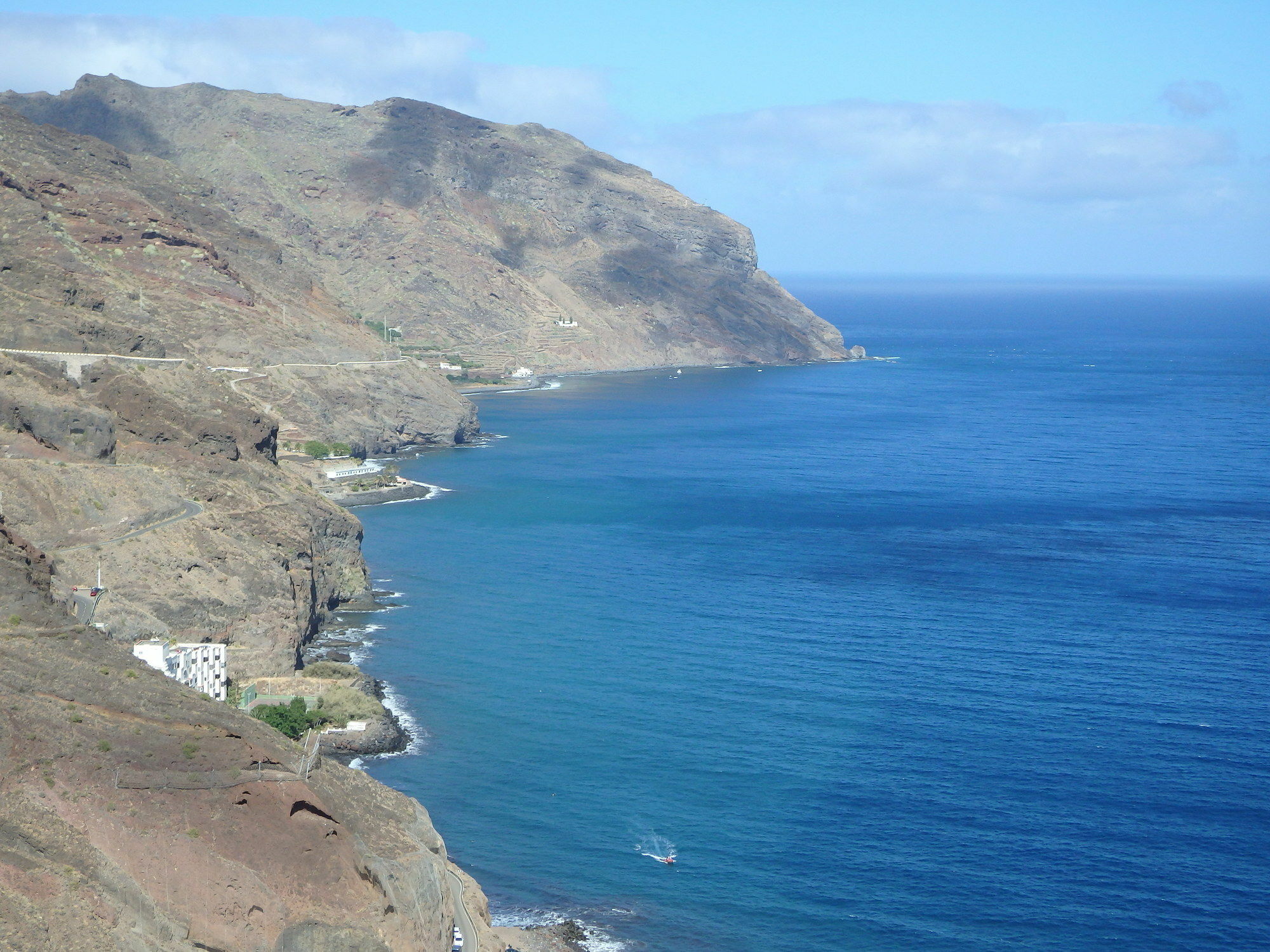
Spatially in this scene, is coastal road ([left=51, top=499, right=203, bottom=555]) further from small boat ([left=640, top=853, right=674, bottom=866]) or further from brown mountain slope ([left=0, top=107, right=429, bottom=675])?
small boat ([left=640, top=853, right=674, bottom=866])

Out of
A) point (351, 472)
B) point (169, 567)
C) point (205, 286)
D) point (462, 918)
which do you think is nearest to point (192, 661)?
point (169, 567)

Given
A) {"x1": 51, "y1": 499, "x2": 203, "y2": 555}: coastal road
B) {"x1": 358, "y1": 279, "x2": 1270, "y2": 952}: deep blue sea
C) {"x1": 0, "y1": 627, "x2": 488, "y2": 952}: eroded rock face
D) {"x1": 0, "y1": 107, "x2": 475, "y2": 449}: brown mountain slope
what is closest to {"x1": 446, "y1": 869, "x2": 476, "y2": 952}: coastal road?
{"x1": 0, "y1": 627, "x2": 488, "y2": 952}: eroded rock face

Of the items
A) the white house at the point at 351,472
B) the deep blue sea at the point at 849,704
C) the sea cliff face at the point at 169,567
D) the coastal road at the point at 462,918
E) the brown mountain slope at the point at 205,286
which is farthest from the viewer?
the white house at the point at 351,472

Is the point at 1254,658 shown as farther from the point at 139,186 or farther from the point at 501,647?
the point at 139,186

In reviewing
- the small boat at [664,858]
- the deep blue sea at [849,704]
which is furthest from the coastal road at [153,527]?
the small boat at [664,858]

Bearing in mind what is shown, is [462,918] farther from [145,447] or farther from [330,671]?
[145,447]

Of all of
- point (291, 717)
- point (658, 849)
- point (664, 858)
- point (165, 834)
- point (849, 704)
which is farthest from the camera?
point (849, 704)

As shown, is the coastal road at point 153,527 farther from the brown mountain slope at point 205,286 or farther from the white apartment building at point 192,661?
the brown mountain slope at point 205,286
